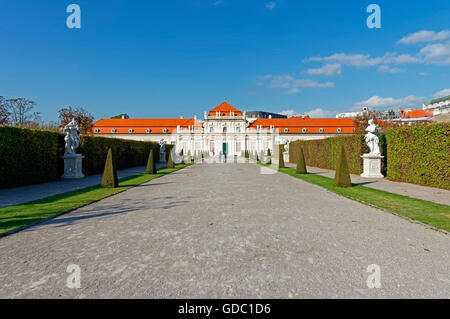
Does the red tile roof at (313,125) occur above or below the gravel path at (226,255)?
above

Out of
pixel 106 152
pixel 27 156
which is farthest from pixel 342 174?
pixel 106 152

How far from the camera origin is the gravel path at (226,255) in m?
2.35

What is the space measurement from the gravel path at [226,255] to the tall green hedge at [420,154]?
5.75 m

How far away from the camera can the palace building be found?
2237 inches

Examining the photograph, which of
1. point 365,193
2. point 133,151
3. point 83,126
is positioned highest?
point 83,126

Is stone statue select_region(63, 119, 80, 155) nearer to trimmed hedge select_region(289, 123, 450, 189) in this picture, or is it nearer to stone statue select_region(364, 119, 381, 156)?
stone statue select_region(364, 119, 381, 156)

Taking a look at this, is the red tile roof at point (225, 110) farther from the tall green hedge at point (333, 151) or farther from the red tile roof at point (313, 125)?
the tall green hedge at point (333, 151)

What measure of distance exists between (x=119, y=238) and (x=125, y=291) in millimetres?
1660

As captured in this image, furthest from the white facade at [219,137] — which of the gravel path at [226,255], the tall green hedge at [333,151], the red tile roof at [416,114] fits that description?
the gravel path at [226,255]

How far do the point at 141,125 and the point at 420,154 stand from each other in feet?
183

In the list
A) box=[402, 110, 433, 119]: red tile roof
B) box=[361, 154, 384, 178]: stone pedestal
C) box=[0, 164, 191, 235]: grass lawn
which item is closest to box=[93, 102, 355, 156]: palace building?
box=[402, 110, 433, 119]: red tile roof

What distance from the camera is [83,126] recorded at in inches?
1663
